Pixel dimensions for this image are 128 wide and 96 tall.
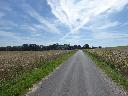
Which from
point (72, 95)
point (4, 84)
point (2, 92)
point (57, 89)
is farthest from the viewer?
point (4, 84)

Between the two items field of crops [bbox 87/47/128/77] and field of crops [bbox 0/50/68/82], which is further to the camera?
field of crops [bbox 87/47/128/77]

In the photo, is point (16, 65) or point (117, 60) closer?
point (16, 65)

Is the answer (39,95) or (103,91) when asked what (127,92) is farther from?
(39,95)

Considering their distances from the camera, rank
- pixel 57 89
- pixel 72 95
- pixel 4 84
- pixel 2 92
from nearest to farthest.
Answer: pixel 72 95 → pixel 2 92 → pixel 57 89 → pixel 4 84

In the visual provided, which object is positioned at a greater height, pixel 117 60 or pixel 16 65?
pixel 117 60

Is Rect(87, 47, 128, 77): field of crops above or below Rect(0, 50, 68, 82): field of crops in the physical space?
above

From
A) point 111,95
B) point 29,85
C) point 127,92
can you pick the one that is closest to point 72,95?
point 111,95

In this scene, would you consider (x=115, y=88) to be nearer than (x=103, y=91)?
No

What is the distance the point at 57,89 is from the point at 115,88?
3.52m

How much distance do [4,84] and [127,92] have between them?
7779 mm

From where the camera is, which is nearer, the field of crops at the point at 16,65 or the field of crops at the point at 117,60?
the field of crops at the point at 16,65

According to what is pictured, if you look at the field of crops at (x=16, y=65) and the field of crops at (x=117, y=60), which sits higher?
the field of crops at (x=117, y=60)

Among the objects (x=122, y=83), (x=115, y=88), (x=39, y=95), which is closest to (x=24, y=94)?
(x=39, y=95)

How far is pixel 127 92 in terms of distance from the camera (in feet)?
54.0
